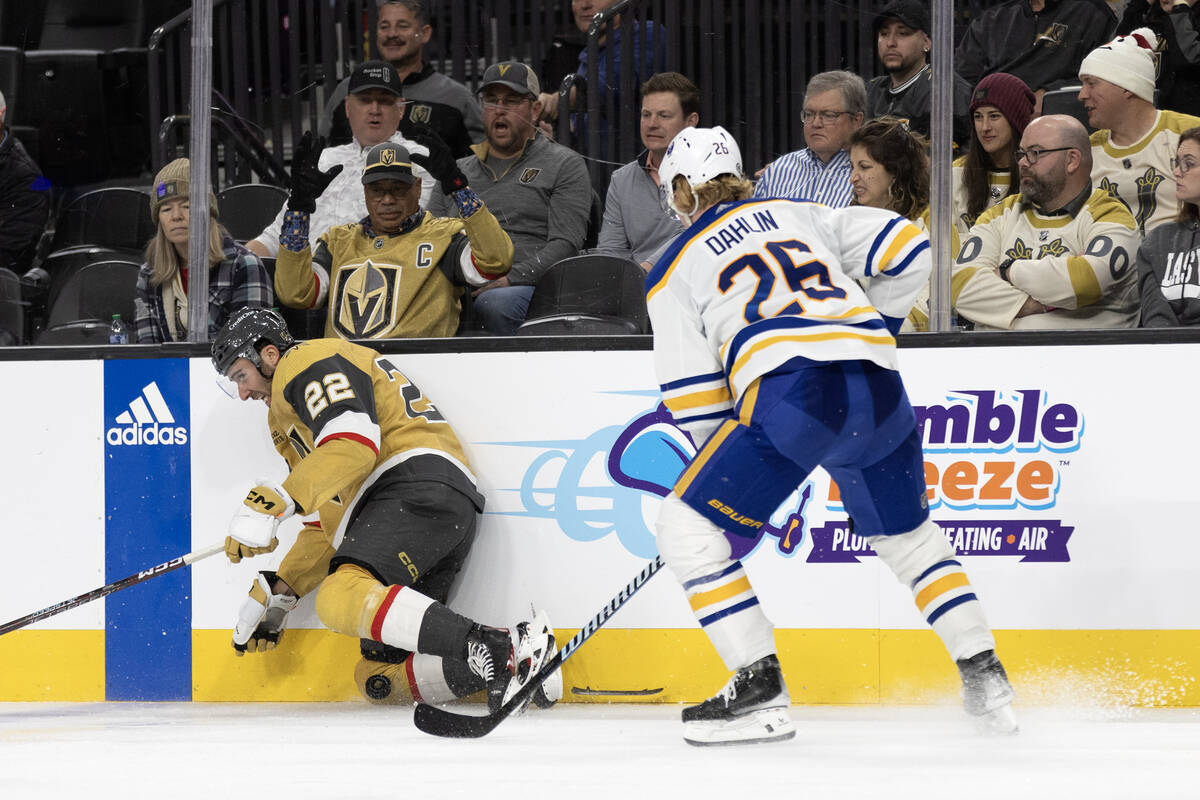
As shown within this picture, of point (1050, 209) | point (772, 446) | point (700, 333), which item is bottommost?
point (772, 446)

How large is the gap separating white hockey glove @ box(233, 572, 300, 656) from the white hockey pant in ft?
4.33

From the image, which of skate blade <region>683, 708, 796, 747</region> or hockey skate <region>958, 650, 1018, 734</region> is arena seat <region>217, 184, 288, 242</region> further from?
hockey skate <region>958, 650, 1018, 734</region>

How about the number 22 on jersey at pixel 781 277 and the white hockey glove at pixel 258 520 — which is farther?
the white hockey glove at pixel 258 520

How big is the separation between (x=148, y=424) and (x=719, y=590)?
1789 millimetres

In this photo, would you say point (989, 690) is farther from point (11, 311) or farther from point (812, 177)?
point (11, 311)

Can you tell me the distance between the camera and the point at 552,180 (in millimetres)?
3736

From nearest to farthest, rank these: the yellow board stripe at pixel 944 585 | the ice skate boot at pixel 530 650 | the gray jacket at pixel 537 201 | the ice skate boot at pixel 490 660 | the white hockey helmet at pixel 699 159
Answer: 1. the yellow board stripe at pixel 944 585
2. the white hockey helmet at pixel 699 159
3. the ice skate boot at pixel 530 650
4. the ice skate boot at pixel 490 660
5. the gray jacket at pixel 537 201

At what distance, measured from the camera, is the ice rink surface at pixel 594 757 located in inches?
90.1

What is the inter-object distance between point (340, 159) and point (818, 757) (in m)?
2.20

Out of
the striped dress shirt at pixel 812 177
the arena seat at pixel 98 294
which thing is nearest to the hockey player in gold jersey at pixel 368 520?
the arena seat at pixel 98 294

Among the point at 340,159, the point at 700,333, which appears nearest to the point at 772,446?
the point at 700,333

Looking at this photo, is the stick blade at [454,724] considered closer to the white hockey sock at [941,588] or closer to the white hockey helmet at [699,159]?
the white hockey sock at [941,588]

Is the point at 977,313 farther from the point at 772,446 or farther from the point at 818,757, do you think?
the point at 818,757

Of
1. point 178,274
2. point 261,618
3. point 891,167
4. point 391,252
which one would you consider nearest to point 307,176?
point 391,252
